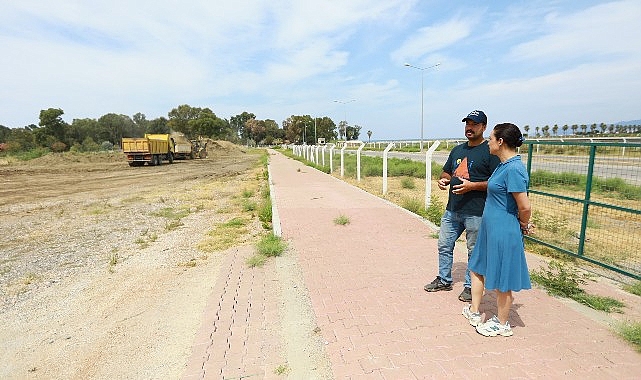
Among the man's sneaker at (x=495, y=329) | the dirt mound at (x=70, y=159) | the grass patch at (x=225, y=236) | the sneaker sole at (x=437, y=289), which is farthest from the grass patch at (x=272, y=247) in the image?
the dirt mound at (x=70, y=159)

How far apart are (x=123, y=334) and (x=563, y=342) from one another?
3.85 metres

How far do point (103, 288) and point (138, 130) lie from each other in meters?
90.8

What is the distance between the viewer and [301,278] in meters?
4.35

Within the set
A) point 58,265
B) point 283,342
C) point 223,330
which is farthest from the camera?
point 58,265

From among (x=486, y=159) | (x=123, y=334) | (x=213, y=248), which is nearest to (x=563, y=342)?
(x=486, y=159)

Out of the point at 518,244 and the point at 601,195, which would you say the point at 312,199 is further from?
the point at 518,244

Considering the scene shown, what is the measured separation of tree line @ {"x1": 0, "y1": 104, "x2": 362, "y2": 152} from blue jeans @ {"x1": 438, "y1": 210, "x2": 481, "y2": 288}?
49.6 metres

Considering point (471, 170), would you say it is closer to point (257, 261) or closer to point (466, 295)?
point (466, 295)

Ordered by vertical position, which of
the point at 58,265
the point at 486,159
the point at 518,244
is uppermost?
the point at 486,159

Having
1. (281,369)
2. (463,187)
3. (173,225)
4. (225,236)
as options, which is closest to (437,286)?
(463,187)

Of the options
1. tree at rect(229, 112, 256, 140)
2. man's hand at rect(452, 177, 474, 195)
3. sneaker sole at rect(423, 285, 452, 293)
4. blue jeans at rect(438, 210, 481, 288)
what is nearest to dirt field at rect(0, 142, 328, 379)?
sneaker sole at rect(423, 285, 452, 293)

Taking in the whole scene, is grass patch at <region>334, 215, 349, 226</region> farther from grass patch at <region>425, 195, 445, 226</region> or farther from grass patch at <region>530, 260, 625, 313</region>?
grass patch at <region>530, 260, 625, 313</region>

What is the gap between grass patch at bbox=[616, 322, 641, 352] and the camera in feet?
9.02

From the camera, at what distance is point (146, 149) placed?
26578 millimetres
